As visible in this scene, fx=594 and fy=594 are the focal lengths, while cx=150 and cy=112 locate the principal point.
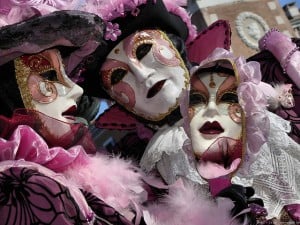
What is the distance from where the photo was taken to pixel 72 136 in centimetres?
122

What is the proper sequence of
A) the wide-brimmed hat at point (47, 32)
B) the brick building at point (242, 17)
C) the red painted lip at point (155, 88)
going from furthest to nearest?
1. the brick building at point (242, 17)
2. the red painted lip at point (155, 88)
3. the wide-brimmed hat at point (47, 32)

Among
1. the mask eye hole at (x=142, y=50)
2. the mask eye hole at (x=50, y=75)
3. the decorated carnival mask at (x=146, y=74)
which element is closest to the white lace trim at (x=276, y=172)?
the decorated carnival mask at (x=146, y=74)

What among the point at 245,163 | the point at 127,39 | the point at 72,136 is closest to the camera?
the point at 72,136

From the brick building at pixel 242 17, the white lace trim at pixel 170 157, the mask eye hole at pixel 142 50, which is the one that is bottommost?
the brick building at pixel 242 17

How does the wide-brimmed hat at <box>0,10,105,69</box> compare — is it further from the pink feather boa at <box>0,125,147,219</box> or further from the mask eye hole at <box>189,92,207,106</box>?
the mask eye hole at <box>189,92,207,106</box>

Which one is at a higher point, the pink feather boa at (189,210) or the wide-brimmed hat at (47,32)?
the wide-brimmed hat at (47,32)

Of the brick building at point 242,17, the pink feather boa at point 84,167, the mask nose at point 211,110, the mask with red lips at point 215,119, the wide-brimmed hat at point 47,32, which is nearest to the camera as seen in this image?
the pink feather boa at point 84,167

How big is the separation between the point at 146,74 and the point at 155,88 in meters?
0.05

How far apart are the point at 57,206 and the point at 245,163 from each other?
57cm

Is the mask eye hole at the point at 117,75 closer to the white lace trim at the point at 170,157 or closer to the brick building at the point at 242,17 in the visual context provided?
the white lace trim at the point at 170,157

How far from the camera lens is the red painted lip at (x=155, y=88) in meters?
1.74

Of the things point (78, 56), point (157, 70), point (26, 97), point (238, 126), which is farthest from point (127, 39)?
point (26, 97)

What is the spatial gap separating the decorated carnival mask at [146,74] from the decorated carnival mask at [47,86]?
46 cm

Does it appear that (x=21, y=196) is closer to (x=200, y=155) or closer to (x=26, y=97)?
(x=26, y=97)
